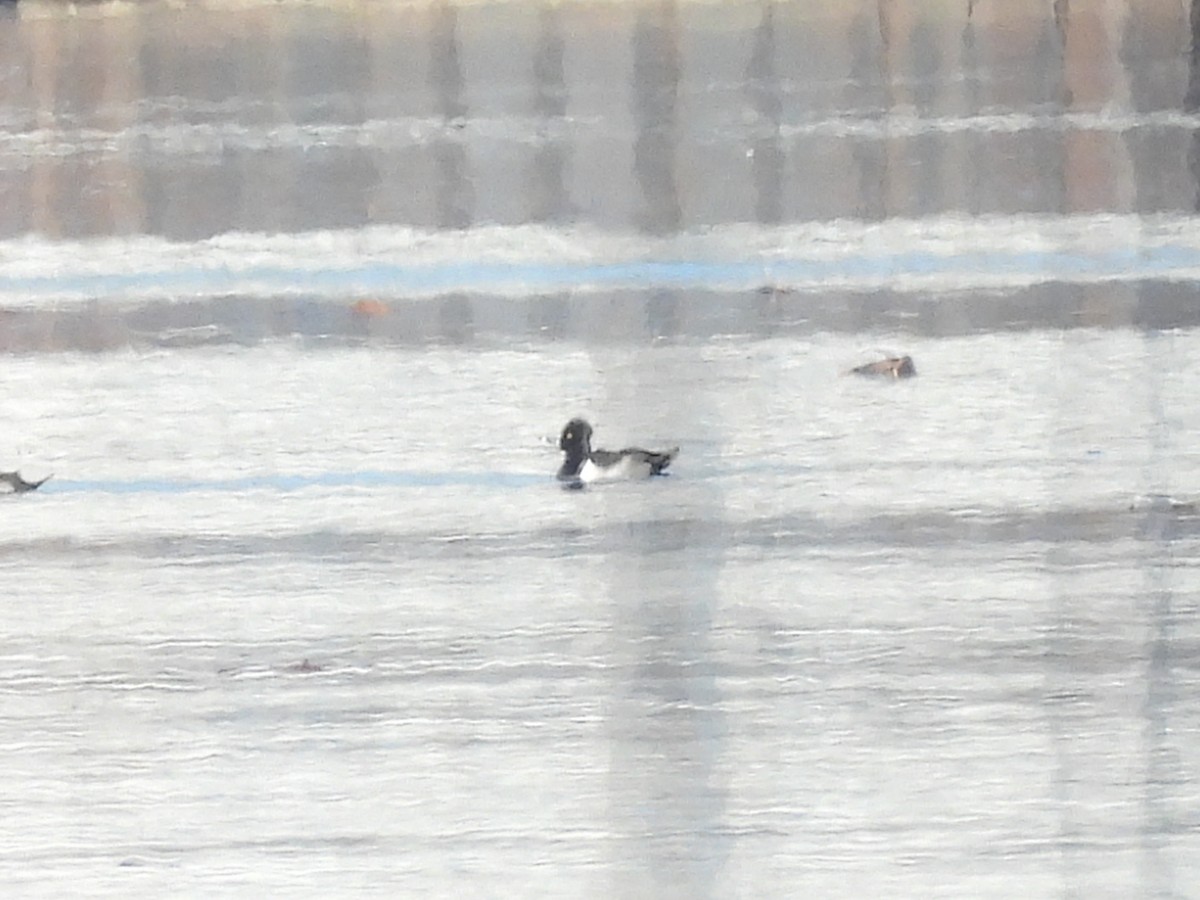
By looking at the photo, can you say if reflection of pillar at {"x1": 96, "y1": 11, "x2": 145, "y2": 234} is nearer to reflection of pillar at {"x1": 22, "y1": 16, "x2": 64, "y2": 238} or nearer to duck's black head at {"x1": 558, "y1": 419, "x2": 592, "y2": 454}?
reflection of pillar at {"x1": 22, "y1": 16, "x2": 64, "y2": 238}

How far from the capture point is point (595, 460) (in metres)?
0.56

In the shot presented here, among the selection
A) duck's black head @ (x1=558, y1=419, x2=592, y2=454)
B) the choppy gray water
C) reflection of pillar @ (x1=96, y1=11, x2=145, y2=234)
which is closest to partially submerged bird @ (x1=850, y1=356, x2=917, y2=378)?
the choppy gray water

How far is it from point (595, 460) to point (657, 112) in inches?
5.7

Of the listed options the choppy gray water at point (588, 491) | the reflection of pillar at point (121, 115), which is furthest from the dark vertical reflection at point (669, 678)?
the reflection of pillar at point (121, 115)

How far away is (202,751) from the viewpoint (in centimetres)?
56

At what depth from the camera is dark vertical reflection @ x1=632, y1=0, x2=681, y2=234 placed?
0.56 m

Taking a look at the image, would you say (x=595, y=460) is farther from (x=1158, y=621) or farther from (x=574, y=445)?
(x=1158, y=621)

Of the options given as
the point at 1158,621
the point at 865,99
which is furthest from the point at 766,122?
the point at 1158,621

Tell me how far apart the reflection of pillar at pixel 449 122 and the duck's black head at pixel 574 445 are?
0.09 meters

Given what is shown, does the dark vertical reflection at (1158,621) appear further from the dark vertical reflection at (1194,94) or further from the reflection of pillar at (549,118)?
the reflection of pillar at (549,118)

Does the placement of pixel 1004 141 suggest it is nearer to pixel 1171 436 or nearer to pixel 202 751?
pixel 1171 436

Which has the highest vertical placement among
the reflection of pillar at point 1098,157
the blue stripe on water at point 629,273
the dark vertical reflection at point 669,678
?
the reflection of pillar at point 1098,157

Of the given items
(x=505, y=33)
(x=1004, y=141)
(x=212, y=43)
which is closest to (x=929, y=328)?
(x=1004, y=141)

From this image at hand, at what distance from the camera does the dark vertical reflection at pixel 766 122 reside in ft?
1.83
